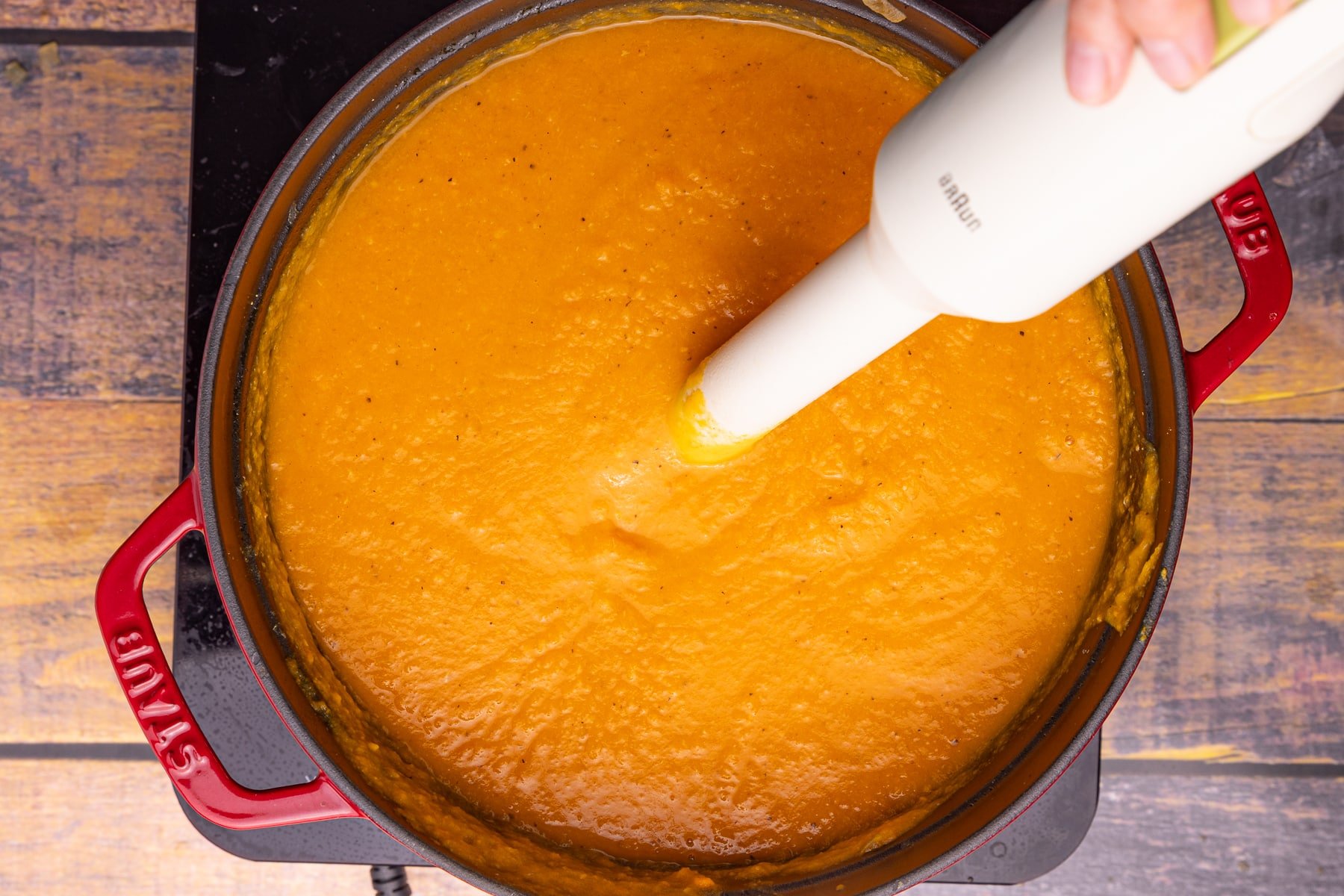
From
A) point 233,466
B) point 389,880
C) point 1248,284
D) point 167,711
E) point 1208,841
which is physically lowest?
point 1208,841

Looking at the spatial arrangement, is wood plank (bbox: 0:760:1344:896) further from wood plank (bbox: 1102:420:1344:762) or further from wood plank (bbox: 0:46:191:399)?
wood plank (bbox: 0:46:191:399)

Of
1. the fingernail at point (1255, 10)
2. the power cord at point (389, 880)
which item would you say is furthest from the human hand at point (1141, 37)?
the power cord at point (389, 880)

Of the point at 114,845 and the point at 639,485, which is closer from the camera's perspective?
the point at 639,485

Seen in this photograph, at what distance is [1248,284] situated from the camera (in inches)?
35.0

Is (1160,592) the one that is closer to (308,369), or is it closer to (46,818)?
(308,369)

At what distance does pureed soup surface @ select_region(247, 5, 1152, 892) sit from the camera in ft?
2.87

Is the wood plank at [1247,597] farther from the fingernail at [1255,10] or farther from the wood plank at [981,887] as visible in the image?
the fingernail at [1255,10]

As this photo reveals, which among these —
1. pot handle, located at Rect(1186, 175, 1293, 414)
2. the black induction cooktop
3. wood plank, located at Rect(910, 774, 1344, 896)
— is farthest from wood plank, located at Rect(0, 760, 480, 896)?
pot handle, located at Rect(1186, 175, 1293, 414)

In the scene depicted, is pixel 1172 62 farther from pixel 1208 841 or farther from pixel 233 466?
pixel 1208 841

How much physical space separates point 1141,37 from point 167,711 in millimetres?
847

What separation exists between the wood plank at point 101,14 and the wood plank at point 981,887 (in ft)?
2.81

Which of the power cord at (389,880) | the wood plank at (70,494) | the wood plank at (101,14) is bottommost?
the power cord at (389,880)

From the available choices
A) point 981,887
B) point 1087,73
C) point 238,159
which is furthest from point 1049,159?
point 981,887

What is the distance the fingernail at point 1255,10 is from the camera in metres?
0.35
